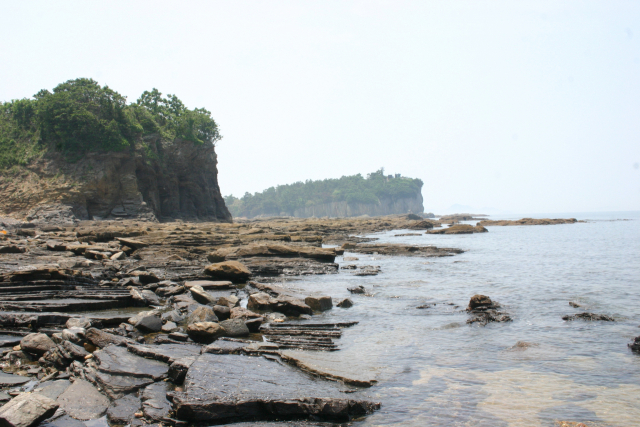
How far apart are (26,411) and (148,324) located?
4019 millimetres

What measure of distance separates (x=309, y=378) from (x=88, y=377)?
9.77 feet

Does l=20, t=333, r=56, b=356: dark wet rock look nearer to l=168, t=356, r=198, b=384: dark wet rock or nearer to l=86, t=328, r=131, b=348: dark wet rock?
l=86, t=328, r=131, b=348: dark wet rock

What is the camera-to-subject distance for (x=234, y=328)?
8078 millimetres

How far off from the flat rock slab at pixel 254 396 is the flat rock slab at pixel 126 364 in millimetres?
567

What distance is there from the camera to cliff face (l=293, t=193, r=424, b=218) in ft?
569

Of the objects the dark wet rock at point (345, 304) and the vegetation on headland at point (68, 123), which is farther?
the vegetation on headland at point (68, 123)

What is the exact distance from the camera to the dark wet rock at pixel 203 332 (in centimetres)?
743

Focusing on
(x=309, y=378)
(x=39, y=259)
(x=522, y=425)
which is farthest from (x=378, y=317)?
(x=39, y=259)

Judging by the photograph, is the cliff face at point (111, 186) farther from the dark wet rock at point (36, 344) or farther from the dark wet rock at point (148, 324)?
the dark wet rock at point (36, 344)

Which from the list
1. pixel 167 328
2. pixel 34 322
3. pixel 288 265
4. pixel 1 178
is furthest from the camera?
pixel 1 178

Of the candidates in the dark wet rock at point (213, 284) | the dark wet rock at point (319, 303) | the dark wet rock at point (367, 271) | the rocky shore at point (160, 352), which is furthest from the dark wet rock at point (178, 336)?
the dark wet rock at point (367, 271)

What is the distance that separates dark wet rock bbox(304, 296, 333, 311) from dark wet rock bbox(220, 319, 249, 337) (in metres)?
3.06

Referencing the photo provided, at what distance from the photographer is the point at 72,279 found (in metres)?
11.2

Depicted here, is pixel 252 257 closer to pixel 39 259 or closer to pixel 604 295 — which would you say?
pixel 39 259
